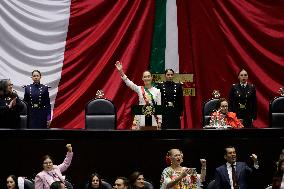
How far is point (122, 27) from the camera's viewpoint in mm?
11703

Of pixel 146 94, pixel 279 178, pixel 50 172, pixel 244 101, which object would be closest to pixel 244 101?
pixel 244 101

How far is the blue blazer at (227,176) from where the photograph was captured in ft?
26.1

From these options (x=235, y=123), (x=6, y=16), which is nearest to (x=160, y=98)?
(x=235, y=123)

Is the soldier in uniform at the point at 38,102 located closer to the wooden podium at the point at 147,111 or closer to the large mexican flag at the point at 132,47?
the large mexican flag at the point at 132,47

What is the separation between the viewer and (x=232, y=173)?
803cm

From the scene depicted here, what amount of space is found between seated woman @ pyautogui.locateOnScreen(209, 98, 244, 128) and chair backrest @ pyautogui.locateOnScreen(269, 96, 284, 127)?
79cm

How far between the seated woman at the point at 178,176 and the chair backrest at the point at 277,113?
241cm

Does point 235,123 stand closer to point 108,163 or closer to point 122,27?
point 108,163

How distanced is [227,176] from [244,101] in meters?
2.24

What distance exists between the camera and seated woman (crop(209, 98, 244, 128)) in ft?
29.8

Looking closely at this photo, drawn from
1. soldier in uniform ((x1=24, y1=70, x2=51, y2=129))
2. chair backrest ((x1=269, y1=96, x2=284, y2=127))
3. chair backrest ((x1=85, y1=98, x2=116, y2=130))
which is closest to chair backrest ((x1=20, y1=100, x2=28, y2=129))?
soldier in uniform ((x1=24, y1=70, x2=51, y2=129))

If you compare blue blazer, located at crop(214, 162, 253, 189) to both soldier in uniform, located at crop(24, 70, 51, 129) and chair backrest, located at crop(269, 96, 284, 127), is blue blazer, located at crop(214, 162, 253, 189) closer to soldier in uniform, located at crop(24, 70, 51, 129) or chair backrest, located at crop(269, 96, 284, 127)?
chair backrest, located at crop(269, 96, 284, 127)

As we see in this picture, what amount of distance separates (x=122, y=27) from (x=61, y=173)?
3905 millimetres

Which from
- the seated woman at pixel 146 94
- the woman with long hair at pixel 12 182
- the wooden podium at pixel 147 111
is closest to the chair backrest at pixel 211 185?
the wooden podium at pixel 147 111
